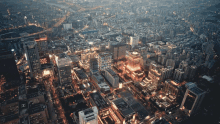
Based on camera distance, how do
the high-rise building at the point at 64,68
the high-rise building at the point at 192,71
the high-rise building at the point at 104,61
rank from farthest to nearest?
the high-rise building at the point at 104,61 < the high-rise building at the point at 192,71 < the high-rise building at the point at 64,68

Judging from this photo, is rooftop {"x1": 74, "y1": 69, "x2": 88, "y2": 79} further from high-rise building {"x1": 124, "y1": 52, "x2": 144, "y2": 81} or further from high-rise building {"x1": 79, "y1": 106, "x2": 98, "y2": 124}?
high-rise building {"x1": 79, "y1": 106, "x2": 98, "y2": 124}

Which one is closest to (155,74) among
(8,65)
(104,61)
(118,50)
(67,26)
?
(104,61)

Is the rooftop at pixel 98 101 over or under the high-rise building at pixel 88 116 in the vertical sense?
under

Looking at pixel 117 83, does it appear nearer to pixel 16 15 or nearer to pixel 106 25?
pixel 106 25

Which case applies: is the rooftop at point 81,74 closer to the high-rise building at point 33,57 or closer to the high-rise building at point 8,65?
the high-rise building at point 33,57

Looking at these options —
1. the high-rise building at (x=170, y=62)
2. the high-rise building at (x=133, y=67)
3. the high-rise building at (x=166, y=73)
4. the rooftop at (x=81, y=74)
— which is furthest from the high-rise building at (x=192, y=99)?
the rooftop at (x=81, y=74)

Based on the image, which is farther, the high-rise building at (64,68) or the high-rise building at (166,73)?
Result: the high-rise building at (166,73)

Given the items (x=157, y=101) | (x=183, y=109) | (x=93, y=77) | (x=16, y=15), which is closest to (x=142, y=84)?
(x=157, y=101)

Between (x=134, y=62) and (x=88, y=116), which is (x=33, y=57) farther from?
(x=134, y=62)
